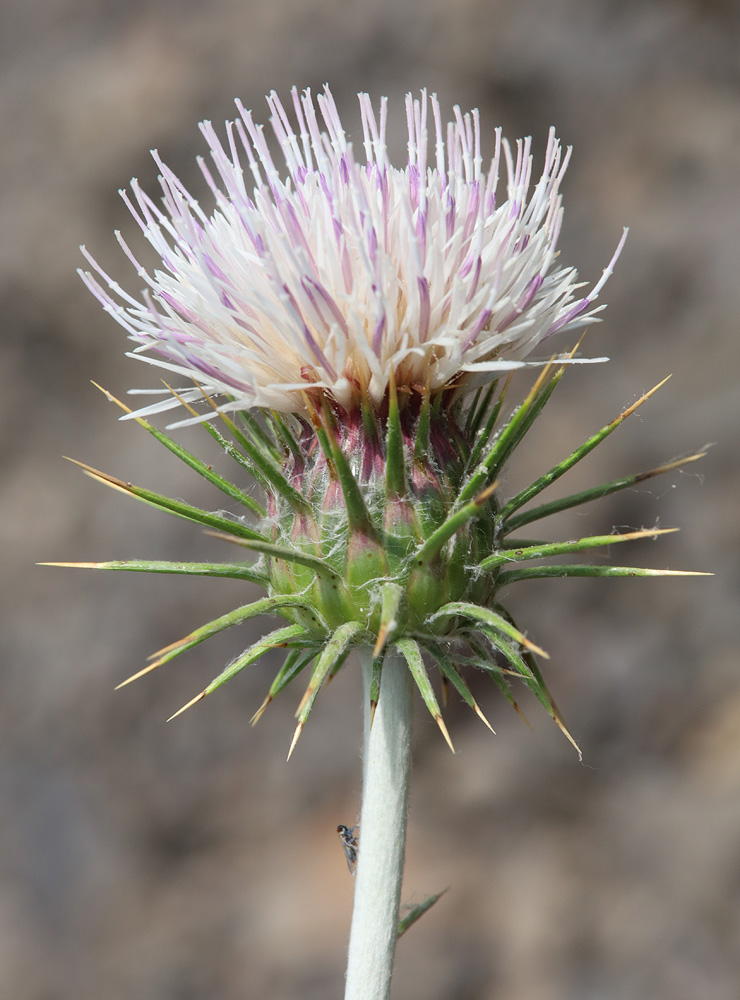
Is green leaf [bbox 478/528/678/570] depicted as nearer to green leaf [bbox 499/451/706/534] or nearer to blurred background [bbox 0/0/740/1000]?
green leaf [bbox 499/451/706/534]

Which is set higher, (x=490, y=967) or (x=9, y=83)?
(x=9, y=83)

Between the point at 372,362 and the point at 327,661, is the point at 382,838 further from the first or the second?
the point at 372,362

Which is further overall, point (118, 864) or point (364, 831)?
point (118, 864)

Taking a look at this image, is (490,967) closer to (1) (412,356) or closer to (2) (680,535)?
Result: (2) (680,535)

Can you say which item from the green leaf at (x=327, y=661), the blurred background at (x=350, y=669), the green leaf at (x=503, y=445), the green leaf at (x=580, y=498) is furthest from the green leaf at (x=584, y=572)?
the blurred background at (x=350, y=669)

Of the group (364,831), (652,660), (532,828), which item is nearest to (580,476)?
(652,660)

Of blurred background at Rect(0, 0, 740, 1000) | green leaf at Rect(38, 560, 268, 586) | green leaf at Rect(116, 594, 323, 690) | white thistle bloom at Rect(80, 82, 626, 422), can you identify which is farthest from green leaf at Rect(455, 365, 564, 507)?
blurred background at Rect(0, 0, 740, 1000)

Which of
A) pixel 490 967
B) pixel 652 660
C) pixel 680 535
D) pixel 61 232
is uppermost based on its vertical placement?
pixel 61 232
